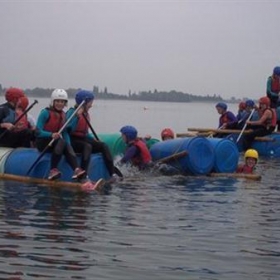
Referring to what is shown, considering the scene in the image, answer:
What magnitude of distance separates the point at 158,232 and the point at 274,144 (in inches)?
523

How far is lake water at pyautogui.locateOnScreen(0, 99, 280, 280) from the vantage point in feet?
23.8

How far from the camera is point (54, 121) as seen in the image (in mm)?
13023

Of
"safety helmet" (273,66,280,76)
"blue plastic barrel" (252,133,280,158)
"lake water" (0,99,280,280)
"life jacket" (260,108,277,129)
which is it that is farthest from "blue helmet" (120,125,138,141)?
"safety helmet" (273,66,280,76)

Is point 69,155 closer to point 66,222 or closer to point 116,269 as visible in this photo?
point 66,222

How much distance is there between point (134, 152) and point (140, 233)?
657cm

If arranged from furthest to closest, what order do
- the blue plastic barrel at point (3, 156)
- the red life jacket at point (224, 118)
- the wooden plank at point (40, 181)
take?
the red life jacket at point (224, 118), the blue plastic barrel at point (3, 156), the wooden plank at point (40, 181)

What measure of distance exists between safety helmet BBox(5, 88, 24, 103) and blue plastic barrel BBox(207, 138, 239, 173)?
4832mm

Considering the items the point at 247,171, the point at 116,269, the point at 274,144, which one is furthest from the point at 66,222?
the point at 274,144

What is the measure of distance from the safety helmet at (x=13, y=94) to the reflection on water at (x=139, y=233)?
2.08m

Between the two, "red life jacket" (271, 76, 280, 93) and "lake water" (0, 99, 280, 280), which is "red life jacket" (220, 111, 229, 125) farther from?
"lake water" (0, 99, 280, 280)

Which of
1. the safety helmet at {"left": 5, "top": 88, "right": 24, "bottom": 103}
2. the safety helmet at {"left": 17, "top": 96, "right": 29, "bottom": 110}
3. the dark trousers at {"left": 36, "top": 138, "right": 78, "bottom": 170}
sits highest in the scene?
the safety helmet at {"left": 5, "top": 88, "right": 24, "bottom": 103}

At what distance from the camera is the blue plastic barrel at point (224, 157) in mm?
16406

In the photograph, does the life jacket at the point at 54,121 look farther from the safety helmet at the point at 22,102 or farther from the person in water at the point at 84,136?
the safety helmet at the point at 22,102

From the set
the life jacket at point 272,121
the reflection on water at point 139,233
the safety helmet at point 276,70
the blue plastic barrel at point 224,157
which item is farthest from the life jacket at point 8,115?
the safety helmet at point 276,70
